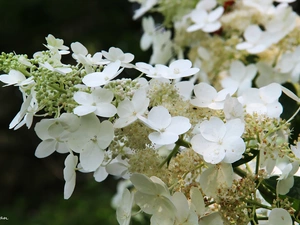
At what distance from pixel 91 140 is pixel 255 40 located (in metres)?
0.52

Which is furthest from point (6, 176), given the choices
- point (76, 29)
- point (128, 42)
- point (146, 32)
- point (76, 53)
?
point (76, 53)

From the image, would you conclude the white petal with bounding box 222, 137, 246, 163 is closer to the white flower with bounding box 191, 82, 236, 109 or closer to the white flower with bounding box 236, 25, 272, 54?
the white flower with bounding box 191, 82, 236, 109

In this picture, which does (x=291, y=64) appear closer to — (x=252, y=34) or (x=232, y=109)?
(x=252, y=34)

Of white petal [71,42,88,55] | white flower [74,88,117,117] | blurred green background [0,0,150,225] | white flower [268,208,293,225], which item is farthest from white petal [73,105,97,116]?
blurred green background [0,0,150,225]

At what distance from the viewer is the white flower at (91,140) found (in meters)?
0.53

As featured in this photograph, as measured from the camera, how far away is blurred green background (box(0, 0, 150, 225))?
211cm

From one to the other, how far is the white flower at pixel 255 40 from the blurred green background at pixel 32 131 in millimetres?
1051

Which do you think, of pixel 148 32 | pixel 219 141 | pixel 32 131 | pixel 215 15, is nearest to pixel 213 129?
pixel 219 141

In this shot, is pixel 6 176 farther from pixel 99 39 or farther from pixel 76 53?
pixel 76 53

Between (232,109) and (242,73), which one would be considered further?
(242,73)

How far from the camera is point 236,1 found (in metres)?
1.12

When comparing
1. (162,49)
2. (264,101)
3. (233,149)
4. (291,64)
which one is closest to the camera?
(233,149)

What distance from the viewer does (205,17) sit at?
1.04 m

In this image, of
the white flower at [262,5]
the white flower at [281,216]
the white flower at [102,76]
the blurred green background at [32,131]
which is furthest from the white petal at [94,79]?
the blurred green background at [32,131]
